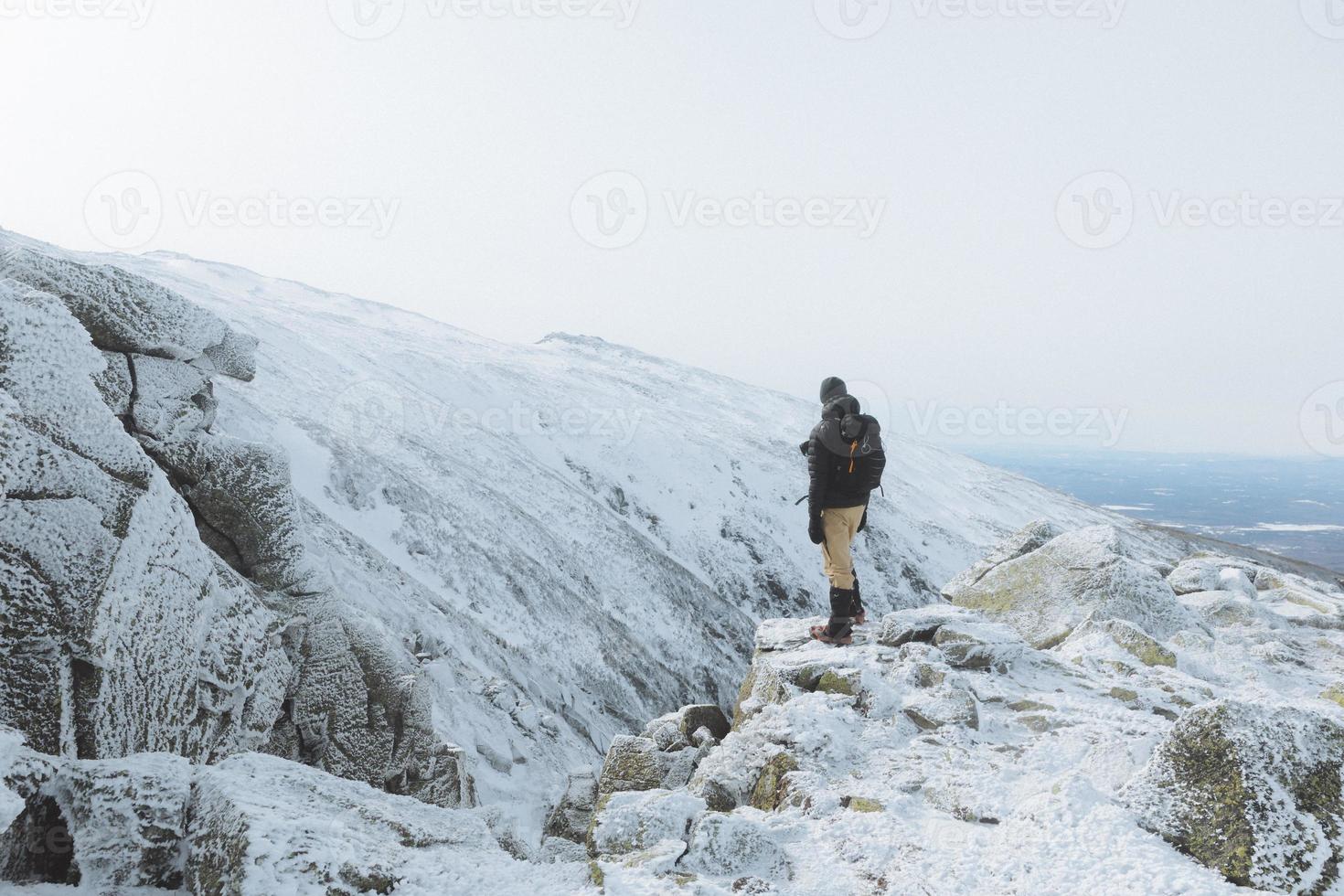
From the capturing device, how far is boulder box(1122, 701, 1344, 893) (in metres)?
4.52

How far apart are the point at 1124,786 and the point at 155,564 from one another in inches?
396

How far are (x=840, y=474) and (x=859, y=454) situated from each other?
42cm

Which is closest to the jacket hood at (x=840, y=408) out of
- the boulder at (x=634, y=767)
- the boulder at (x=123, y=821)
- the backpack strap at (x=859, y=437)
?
the backpack strap at (x=859, y=437)

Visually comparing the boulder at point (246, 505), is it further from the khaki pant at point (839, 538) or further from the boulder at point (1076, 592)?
the boulder at point (1076, 592)

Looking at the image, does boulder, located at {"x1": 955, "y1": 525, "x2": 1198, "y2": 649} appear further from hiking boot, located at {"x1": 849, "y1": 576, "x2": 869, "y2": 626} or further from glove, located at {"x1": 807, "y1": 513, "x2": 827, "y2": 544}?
glove, located at {"x1": 807, "y1": 513, "x2": 827, "y2": 544}

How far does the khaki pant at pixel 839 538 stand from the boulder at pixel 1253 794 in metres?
4.79

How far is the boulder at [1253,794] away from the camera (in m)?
4.52

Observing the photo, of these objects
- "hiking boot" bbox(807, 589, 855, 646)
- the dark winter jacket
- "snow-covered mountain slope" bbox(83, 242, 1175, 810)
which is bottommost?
"snow-covered mountain slope" bbox(83, 242, 1175, 810)

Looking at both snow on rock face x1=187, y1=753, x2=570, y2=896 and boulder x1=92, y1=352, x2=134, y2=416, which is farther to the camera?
boulder x1=92, y1=352, x2=134, y2=416

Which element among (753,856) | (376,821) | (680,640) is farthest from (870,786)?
(680,640)

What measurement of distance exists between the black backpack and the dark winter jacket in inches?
0.5

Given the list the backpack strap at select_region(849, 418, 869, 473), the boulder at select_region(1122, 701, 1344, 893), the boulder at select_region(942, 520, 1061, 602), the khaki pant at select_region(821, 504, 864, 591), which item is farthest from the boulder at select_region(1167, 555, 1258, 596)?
the boulder at select_region(1122, 701, 1344, 893)

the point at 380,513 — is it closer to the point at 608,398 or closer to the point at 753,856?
the point at 753,856

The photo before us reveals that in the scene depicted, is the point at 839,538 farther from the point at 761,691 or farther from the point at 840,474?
the point at 761,691
